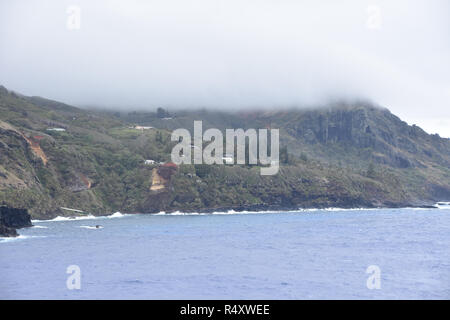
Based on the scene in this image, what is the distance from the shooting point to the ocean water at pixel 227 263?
7775 cm

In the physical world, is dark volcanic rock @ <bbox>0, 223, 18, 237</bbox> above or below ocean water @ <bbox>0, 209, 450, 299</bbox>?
above

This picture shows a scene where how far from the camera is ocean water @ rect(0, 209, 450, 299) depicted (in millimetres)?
77750

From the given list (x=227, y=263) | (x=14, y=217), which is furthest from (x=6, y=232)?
(x=227, y=263)

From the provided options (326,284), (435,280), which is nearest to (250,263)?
(326,284)

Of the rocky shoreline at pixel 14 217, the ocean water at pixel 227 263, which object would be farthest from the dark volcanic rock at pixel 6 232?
the rocky shoreline at pixel 14 217

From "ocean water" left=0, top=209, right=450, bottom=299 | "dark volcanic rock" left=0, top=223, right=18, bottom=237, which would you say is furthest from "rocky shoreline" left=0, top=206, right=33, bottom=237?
"dark volcanic rock" left=0, top=223, right=18, bottom=237

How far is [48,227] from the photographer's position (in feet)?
557

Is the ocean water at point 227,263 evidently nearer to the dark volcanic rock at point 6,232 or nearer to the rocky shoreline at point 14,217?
the dark volcanic rock at point 6,232

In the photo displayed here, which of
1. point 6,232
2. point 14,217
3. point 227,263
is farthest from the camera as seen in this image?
point 14,217

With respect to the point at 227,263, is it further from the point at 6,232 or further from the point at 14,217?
the point at 14,217

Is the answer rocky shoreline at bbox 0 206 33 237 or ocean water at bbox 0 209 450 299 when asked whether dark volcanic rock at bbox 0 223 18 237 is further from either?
rocky shoreline at bbox 0 206 33 237

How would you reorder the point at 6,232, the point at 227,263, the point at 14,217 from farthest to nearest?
the point at 14,217 → the point at 6,232 → the point at 227,263

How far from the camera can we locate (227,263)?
99.5 m
